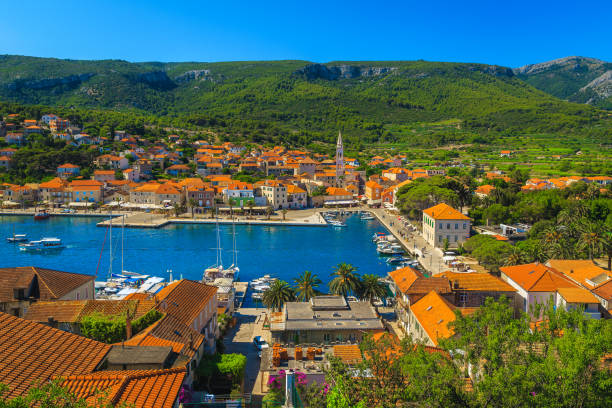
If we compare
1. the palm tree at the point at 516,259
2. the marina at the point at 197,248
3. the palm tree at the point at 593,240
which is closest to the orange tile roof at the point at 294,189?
the marina at the point at 197,248

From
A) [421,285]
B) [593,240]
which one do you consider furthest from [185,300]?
[593,240]

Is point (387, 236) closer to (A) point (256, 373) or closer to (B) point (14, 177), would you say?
(A) point (256, 373)

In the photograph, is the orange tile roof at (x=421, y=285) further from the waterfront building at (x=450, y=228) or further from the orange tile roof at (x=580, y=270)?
the waterfront building at (x=450, y=228)

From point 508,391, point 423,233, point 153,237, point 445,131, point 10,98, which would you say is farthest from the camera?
point 10,98

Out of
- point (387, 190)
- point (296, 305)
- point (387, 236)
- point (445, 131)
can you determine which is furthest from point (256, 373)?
point (445, 131)

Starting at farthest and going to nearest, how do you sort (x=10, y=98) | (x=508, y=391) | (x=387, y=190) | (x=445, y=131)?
(x=10, y=98), (x=445, y=131), (x=387, y=190), (x=508, y=391)

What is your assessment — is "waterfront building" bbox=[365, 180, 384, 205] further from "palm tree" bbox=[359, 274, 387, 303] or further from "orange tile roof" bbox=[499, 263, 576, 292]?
"orange tile roof" bbox=[499, 263, 576, 292]
